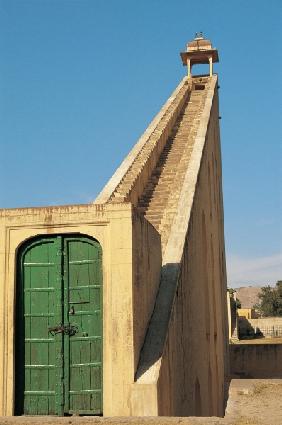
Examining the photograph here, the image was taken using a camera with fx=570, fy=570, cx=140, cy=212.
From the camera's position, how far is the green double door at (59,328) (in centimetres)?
562

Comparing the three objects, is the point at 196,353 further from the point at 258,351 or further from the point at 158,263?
the point at 258,351

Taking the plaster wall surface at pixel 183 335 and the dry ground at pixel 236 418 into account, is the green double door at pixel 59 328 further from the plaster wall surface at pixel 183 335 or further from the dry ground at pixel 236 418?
the dry ground at pixel 236 418

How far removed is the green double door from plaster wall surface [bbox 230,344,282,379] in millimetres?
16208

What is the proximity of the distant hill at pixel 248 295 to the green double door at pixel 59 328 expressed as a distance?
83.8 metres

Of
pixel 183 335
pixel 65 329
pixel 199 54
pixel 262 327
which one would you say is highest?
pixel 199 54

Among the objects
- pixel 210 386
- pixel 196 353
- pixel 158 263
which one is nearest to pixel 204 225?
pixel 210 386

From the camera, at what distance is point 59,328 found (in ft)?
18.8

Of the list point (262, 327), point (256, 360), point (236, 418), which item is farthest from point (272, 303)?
point (236, 418)

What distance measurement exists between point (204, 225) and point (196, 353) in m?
4.32

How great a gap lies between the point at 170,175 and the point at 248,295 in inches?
3210

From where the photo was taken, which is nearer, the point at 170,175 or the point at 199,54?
the point at 170,175

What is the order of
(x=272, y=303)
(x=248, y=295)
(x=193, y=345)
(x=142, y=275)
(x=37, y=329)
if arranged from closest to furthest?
(x=37, y=329), (x=142, y=275), (x=193, y=345), (x=272, y=303), (x=248, y=295)

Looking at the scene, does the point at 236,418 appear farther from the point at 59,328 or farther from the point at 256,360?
the point at 256,360

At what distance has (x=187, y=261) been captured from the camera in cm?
844
